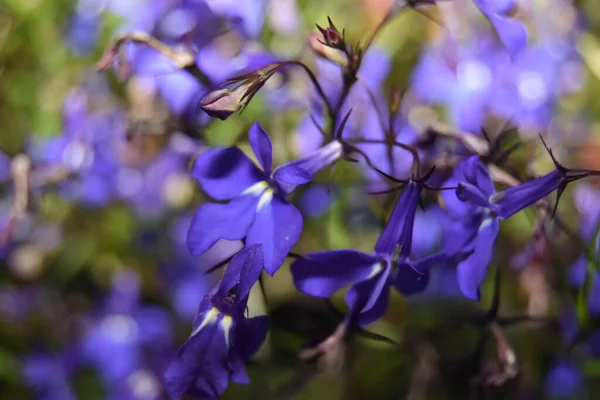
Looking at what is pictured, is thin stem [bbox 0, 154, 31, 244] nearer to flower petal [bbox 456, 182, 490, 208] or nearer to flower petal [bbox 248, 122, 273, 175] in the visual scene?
flower petal [bbox 248, 122, 273, 175]

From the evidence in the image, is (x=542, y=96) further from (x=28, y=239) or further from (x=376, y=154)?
(x=28, y=239)

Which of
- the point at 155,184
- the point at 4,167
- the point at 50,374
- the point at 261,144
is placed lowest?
the point at 50,374

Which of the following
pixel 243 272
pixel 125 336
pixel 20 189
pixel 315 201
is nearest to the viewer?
pixel 243 272

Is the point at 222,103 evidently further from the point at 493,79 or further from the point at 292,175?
the point at 493,79

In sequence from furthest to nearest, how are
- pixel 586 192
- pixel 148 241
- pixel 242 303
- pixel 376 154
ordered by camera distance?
pixel 148 241
pixel 586 192
pixel 376 154
pixel 242 303

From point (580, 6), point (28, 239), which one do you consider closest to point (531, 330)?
point (580, 6)

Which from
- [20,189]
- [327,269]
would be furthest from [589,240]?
[20,189]
